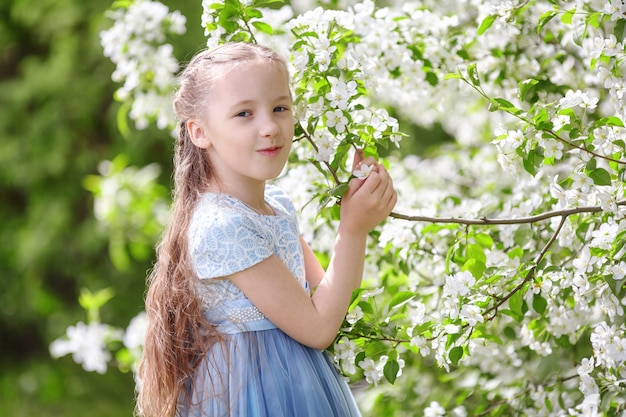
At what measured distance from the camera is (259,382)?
154cm

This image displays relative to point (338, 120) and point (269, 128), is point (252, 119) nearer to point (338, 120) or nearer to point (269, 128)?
point (269, 128)

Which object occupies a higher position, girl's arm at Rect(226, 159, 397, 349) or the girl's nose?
the girl's nose

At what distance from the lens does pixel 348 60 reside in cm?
172

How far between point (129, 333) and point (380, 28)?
1295 millimetres

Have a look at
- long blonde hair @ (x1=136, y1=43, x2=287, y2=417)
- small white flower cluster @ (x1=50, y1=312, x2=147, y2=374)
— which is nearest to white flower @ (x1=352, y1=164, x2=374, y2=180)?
long blonde hair @ (x1=136, y1=43, x2=287, y2=417)

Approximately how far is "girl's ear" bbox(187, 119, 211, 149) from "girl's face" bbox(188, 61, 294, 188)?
0.05 ft

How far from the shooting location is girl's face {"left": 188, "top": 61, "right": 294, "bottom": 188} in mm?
1562

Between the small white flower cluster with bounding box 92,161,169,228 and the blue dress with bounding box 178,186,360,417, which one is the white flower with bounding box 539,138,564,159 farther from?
the small white flower cluster with bounding box 92,161,169,228

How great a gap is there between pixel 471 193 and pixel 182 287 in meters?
1.51

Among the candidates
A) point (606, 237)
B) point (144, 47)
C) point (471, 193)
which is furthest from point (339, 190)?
point (471, 193)

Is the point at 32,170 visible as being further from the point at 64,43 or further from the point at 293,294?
the point at 293,294

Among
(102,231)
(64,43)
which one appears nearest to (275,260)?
(102,231)

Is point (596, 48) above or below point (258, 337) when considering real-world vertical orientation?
above

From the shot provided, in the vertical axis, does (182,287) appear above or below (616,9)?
below
